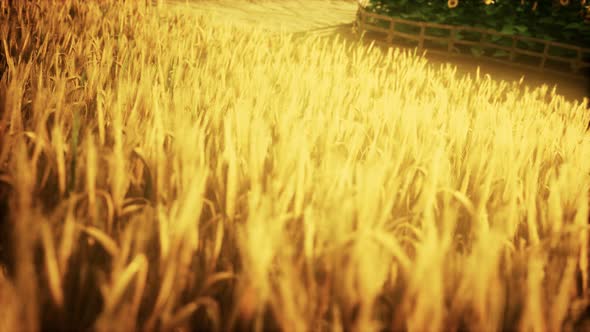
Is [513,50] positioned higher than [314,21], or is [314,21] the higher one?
[314,21]

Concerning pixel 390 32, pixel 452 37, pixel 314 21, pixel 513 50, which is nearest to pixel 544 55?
pixel 513 50

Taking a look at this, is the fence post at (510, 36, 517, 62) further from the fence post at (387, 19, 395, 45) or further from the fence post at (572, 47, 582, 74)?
the fence post at (387, 19, 395, 45)

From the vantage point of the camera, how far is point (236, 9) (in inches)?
266

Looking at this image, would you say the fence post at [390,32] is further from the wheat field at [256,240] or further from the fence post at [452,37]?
the wheat field at [256,240]

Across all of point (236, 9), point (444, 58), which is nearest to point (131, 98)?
point (444, 58)

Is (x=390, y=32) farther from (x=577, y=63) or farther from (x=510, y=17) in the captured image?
(x=577, y=63)

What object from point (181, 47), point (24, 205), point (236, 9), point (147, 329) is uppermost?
point (236, 9)

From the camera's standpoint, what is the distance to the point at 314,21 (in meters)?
7.07

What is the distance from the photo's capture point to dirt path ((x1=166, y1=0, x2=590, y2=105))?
4.36 meters

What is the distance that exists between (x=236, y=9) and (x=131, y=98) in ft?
21.0

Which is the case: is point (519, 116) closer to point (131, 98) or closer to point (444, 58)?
point (131, 98)

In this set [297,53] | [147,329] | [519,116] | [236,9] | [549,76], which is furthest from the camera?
[236,9]

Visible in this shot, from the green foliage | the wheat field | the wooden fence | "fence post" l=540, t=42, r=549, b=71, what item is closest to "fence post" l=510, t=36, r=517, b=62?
the wooden fence

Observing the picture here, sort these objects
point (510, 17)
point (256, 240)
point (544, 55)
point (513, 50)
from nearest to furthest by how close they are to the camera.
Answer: point (256, 240) → point (544, 55) → point (513, 50) → point (510, 17)
